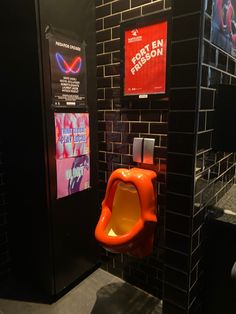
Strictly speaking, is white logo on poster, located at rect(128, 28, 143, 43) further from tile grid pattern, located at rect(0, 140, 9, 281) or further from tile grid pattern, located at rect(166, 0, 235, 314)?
tile grid pattern, located at rect(0, 140, 9, 281)

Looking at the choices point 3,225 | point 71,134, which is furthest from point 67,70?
point 3,225

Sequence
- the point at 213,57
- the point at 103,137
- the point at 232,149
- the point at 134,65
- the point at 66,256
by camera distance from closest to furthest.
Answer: the point at 213,57, the point at 232,149, the point at 134,65, the point at 66,256, the point at 103,137

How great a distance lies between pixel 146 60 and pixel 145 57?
0.02m

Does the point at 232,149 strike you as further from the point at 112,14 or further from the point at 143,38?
the point at 112,14

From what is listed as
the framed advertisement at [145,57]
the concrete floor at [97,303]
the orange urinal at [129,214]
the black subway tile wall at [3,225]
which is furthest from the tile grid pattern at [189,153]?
the black subway tile wall at [3,225]

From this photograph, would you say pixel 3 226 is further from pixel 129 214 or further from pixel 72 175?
pixel 129 214

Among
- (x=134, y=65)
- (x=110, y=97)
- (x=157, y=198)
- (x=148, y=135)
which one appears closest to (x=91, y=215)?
(x=157, y=198)

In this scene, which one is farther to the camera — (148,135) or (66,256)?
(66,256)

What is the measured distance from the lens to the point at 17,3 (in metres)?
1.48

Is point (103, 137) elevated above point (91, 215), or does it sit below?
above

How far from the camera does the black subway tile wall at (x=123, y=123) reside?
1604 millimetres

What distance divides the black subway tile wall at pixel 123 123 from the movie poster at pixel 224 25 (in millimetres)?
375

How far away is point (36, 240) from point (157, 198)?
0.89 m

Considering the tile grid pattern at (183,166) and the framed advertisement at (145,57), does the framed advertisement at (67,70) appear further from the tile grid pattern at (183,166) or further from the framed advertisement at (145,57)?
the tile grid pattern at (183,166)
